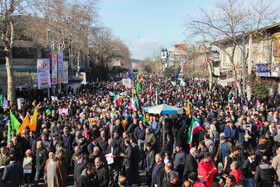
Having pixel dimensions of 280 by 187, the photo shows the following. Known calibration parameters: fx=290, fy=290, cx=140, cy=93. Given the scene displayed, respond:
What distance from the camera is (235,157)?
664cm

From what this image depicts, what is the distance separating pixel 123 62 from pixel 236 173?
114 metres

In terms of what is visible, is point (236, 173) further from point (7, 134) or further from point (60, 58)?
point (60, 58)

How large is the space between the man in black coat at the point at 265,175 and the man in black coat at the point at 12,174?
16.6 feet

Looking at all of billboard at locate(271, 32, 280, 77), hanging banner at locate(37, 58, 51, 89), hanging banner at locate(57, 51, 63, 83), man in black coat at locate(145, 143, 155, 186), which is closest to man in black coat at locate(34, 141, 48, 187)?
man in black coat at locate(145, 143, 155, 186)

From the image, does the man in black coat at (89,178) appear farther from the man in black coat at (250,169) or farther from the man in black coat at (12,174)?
the man in black coat at (250,169)

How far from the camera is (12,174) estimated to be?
6316 millimetres

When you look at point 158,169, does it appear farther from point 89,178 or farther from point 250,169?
point 250,169

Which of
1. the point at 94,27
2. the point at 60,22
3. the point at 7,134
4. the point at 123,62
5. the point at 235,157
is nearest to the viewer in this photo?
the point at 235,157

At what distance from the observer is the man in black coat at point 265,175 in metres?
5.79

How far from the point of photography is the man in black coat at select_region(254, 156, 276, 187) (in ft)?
19.0

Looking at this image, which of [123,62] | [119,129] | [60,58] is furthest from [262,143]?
[123,62]

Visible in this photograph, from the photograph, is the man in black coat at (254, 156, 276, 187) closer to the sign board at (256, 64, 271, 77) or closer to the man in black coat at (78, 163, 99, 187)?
the man in black coat at (78, 163, 99, 187)

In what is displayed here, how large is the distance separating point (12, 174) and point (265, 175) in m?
5.30

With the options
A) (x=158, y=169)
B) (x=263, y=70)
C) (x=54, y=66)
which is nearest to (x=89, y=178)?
(x=158, y=169)
